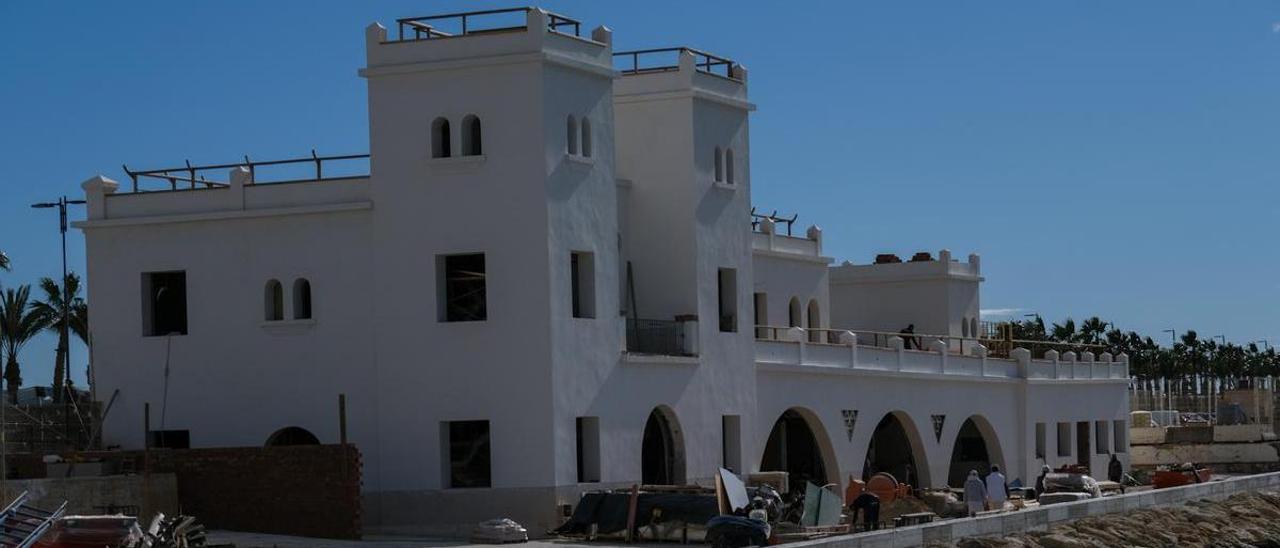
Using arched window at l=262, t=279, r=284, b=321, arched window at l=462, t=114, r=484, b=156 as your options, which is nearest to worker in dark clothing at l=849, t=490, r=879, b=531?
arched window at l=462, t=114, r=484, b=156

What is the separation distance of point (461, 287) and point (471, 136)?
9.53 ft

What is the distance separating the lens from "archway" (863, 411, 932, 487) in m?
52.6

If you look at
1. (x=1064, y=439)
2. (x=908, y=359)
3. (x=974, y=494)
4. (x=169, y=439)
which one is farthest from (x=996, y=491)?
(x=1064, y=439)

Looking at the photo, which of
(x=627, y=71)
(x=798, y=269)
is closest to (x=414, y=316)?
(x=627, y=71)

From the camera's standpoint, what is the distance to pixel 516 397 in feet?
127

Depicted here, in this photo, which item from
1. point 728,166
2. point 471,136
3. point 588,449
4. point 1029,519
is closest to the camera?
point 471,136

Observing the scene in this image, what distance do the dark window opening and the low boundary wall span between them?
47.4 ft

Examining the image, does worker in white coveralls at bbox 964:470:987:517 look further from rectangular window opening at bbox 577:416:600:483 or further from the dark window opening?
the dark window opening

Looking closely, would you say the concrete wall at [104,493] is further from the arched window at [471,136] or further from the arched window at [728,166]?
the arched window at [728,166]

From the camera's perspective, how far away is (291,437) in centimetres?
4109

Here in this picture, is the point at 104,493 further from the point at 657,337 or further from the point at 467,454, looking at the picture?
the point at 657,337

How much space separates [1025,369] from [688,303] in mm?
18664

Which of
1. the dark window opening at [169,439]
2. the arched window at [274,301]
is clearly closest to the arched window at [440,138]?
the arched window at [274,301]

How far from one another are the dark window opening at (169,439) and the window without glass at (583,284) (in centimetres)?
834
